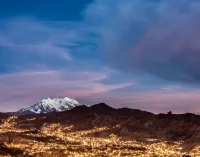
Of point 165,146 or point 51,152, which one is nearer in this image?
point 51,152

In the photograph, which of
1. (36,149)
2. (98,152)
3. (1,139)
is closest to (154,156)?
(98,152)

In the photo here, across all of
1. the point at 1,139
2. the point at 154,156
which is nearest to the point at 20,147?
the point at 1,139

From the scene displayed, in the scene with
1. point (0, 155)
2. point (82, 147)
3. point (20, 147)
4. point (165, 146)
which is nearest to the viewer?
point (0, 155)

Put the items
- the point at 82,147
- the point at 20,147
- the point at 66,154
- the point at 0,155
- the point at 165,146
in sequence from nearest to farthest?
the point at 0,155, the point at 66,154, the point at 20,147, the point at 82,147, the point at 165,146

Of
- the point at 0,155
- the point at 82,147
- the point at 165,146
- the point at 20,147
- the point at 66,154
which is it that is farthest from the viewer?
the point at 165,146

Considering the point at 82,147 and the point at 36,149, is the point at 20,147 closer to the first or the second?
the point at 36,149

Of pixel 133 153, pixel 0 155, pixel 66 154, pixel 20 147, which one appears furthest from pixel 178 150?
pixel 0 155

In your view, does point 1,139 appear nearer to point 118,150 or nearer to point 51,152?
point 51,152

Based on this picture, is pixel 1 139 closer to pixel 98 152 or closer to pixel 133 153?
pixel 98 152

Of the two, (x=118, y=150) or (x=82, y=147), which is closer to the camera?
(x=118, y=150)
